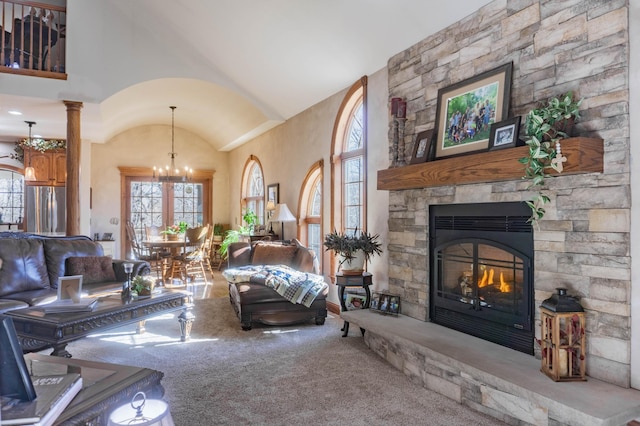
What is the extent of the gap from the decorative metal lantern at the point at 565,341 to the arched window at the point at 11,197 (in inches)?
371

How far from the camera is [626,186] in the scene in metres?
2.44

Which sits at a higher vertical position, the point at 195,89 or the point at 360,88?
the point at 195,89

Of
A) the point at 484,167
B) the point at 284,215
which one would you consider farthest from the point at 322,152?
the point at 484,167

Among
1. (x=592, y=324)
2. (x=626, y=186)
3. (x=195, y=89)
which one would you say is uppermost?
(x=195, y=89)

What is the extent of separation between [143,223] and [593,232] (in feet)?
31.1

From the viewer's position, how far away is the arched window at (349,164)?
533 cm

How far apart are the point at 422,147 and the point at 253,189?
Answer: 6.21 meters

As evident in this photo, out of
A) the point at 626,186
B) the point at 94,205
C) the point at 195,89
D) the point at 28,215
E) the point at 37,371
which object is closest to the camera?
the point at 37,371

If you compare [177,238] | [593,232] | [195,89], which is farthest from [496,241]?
[177,238]

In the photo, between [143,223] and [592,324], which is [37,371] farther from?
[143,223]

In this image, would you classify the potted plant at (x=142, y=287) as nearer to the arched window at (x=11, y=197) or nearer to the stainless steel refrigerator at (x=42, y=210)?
the stainless steel refrigerator at (x=42, y=210)

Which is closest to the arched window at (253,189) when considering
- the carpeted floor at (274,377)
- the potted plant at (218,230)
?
the potted plant at (218,230)

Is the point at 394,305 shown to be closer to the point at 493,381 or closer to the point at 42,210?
the point at 493,381

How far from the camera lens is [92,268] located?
4867 millimetres
